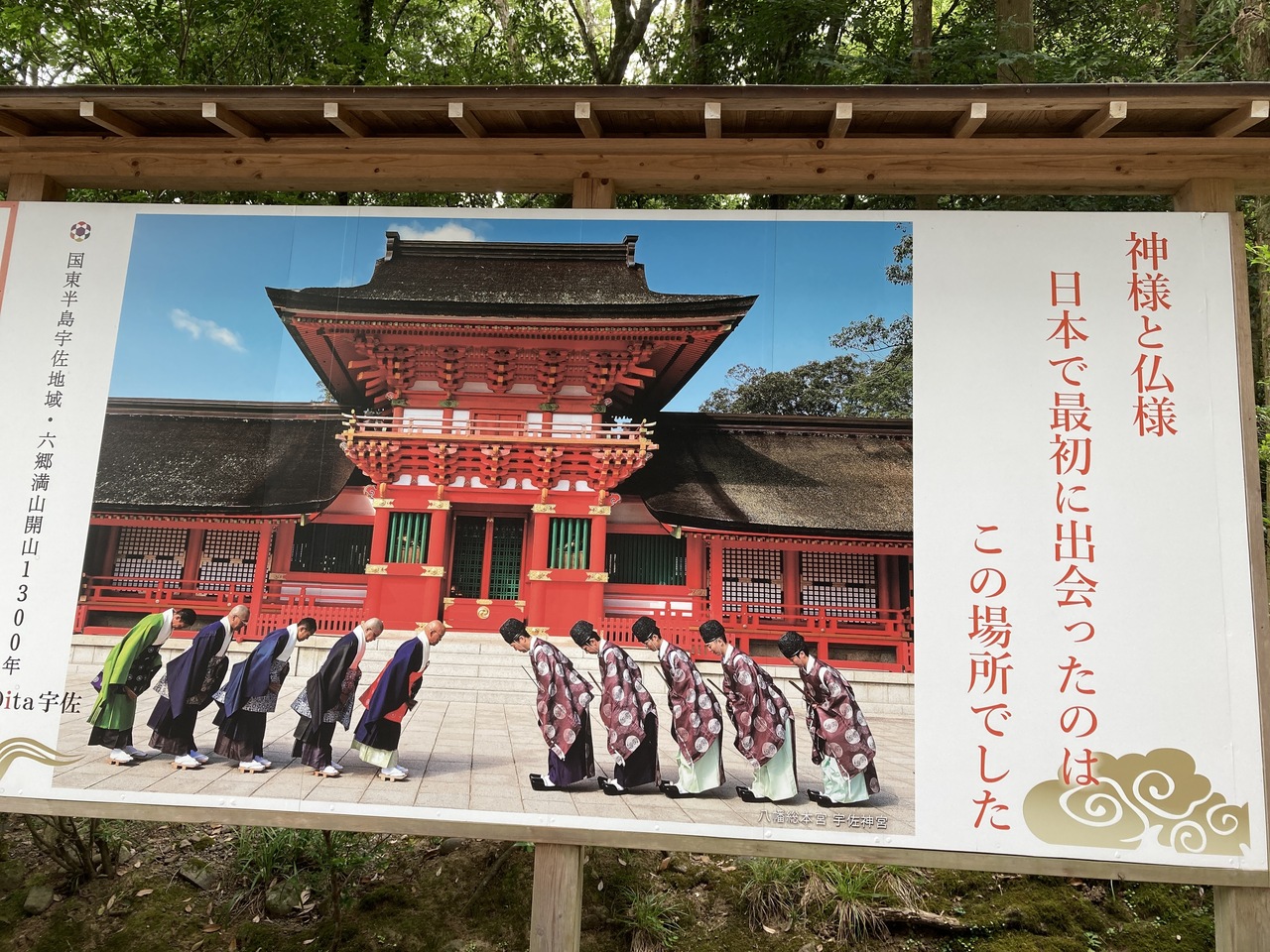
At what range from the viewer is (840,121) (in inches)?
145

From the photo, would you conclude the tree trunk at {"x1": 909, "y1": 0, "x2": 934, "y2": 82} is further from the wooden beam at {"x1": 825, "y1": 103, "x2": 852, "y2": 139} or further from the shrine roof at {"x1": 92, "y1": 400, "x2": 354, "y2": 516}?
the shrine roof at {"x1": 92, "y1": 400, "x2": 354, "y2": 516}

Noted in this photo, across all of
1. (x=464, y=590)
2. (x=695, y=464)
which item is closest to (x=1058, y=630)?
(x=695, y=464)

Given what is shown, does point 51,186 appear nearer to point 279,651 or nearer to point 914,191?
point 279,651

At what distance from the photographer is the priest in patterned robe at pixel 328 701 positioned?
3.74 meters

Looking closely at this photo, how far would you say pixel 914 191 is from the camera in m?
4.13

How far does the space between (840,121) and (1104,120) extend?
1.31 m

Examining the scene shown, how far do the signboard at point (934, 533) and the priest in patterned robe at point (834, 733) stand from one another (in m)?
0.07

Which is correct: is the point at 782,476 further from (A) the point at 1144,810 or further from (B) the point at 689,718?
(A) the point at 1144,810

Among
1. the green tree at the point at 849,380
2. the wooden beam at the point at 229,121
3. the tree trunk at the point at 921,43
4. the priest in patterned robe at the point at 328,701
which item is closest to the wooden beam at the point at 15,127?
the wooden beam at the point at 229,121

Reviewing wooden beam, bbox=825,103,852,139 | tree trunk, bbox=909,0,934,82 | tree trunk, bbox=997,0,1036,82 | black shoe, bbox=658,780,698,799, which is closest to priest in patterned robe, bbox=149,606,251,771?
black shoe, bbox=658,780,698,799

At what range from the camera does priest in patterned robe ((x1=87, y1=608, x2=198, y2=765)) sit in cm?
383

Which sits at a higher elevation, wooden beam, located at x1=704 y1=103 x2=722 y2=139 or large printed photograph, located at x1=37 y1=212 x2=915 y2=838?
wooden beam, located at x1=704 y1=103 x2=722 y2=139

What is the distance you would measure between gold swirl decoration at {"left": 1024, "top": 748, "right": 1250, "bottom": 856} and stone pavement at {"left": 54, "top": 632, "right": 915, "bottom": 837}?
69 centimetres

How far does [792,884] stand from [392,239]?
498cm
